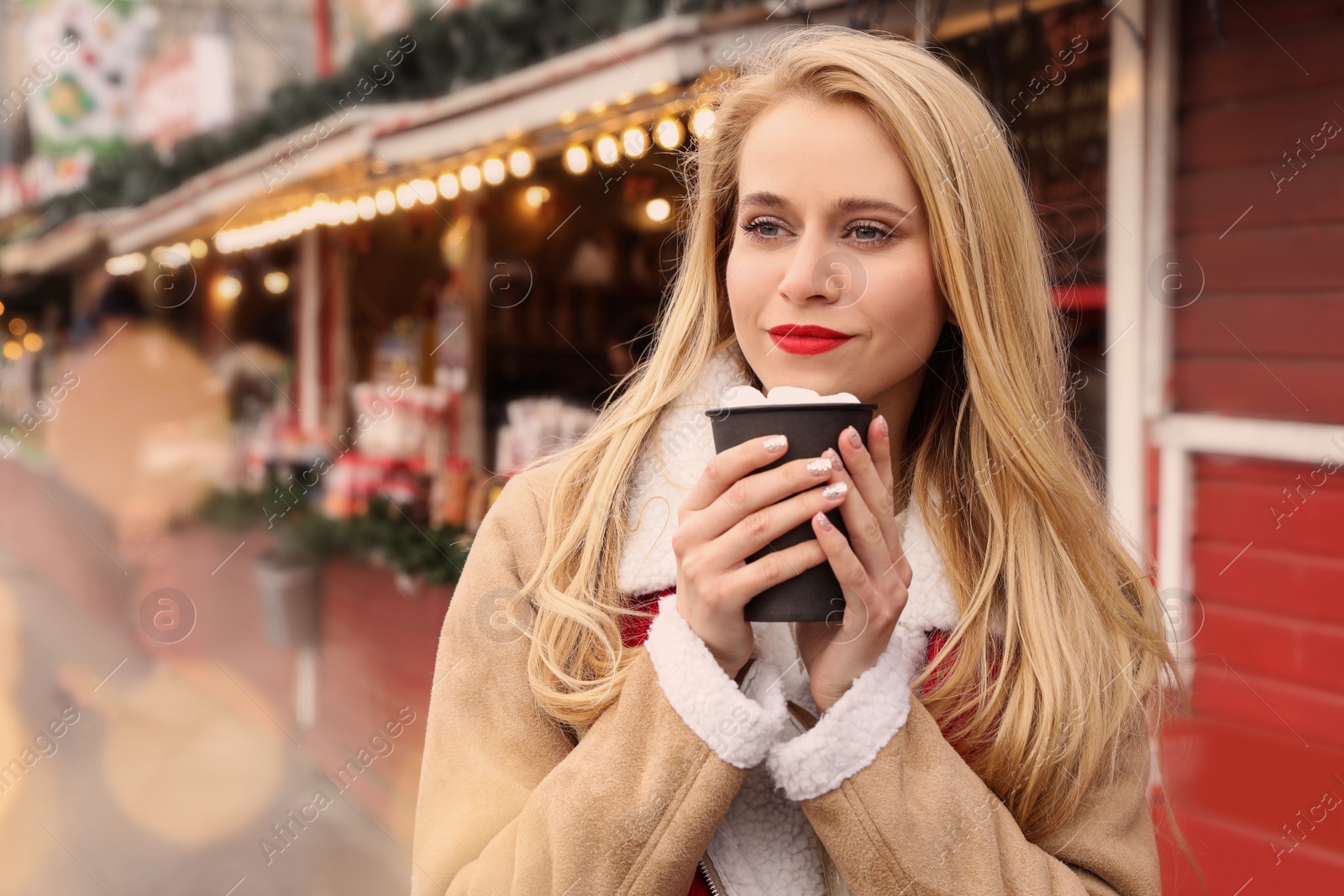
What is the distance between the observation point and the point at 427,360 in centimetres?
718

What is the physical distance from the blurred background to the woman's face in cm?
36

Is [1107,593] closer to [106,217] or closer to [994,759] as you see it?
[994,759]

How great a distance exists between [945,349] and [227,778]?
16.8 ft

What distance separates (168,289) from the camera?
426 inches

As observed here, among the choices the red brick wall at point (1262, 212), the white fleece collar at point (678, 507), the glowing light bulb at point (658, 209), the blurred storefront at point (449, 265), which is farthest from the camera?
the glowing light bulb at point (658, 209)

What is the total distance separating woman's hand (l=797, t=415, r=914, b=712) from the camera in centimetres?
98

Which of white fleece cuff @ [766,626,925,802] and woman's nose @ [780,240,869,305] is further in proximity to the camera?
woman's nose @ [780,240,869,305]

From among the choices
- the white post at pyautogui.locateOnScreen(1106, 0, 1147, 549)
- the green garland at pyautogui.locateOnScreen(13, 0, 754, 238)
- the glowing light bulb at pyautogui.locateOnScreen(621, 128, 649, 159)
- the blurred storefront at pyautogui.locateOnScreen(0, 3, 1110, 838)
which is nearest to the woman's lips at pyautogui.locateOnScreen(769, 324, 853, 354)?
the blurred storefront at pyautogui.locateOnScreen(0, 3, 1110, 838)

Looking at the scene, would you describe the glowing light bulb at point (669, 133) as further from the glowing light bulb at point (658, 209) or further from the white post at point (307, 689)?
the white post at point (307, 689)

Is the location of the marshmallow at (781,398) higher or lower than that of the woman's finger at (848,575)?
higher

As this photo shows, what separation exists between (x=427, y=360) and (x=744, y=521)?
21.3 feet

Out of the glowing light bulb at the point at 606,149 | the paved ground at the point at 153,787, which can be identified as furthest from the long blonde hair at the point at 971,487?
the paved ground at the point at 153,787

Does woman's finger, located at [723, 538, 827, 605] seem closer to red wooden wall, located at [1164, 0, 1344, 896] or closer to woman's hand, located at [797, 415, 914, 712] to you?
woman's hand, located at [797, 415, 914, 712]

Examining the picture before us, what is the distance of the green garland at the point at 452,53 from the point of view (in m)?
3.75
